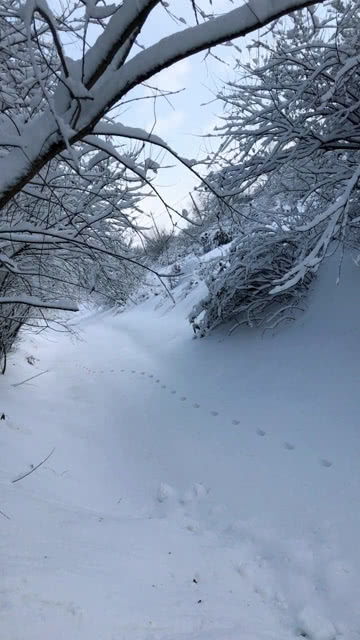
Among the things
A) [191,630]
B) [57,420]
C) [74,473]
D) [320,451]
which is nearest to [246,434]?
[320,451]

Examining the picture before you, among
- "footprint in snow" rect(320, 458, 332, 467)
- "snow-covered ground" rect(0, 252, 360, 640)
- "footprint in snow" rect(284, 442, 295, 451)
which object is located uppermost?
"snow-covered ground" rect(0, 252, 360, 640)

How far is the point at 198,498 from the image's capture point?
3875 millimetres

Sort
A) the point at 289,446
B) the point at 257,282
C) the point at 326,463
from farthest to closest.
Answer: the point at 257,282, the point at 289,446, the point at 326,463

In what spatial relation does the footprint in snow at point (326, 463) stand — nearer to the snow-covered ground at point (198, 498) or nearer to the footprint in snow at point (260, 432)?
the snow-covered ground at point (198, 498)

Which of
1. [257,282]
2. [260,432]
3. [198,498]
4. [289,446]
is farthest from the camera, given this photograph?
[257,282]

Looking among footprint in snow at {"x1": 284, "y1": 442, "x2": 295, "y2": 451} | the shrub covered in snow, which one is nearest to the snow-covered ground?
footprint in snow at {"x1": 284, "y1": 442, "x2": 295, "y2": 451}

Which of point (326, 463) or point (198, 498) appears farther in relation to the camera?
point (326, 463)

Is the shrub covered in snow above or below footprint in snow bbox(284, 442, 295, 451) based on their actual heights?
above

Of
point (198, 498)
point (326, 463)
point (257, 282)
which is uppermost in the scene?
point (257, 282)

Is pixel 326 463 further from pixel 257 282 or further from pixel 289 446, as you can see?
pixel 257 282

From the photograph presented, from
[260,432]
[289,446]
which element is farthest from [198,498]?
[260,432]

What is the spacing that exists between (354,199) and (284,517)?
467cm

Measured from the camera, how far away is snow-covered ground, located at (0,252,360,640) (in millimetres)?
2447

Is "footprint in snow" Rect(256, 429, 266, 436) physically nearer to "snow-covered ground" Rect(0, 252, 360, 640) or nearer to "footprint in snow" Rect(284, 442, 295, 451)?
"snow-covered ground" Rect(0, 252, 360, 640)
